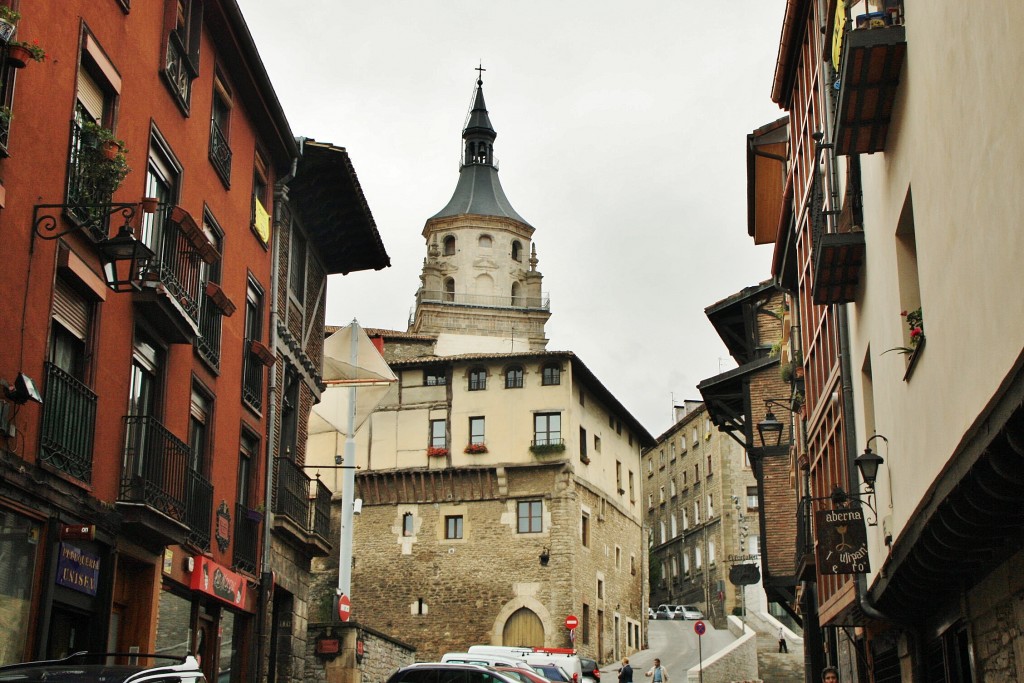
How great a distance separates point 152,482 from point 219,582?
3753 millimetres

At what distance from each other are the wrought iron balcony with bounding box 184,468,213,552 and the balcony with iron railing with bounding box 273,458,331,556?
4073mm

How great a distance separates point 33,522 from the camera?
495 inches

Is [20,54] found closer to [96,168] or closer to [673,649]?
[96,168]

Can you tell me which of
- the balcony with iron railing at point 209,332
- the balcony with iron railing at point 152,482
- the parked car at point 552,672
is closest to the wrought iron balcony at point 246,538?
the balcony with iron railing at point 209,332

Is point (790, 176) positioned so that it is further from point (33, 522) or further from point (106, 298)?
point (33, 522)

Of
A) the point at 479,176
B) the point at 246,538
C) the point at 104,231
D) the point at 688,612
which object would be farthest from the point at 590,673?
the point at 479,176

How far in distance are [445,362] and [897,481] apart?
133ft

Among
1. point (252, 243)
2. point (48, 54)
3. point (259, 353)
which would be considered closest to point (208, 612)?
point (259, 353)

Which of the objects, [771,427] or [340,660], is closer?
[771,427]

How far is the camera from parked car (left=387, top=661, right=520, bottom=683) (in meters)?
19.7

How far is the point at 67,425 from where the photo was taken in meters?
13.3

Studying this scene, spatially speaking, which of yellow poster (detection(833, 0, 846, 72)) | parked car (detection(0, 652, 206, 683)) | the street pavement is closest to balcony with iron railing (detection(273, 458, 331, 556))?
yellow poster (detection(833, 0, 846, 72))

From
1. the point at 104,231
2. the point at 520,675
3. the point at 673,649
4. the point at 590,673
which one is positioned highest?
the point at 104,231

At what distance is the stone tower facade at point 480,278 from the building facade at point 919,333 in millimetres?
63372
